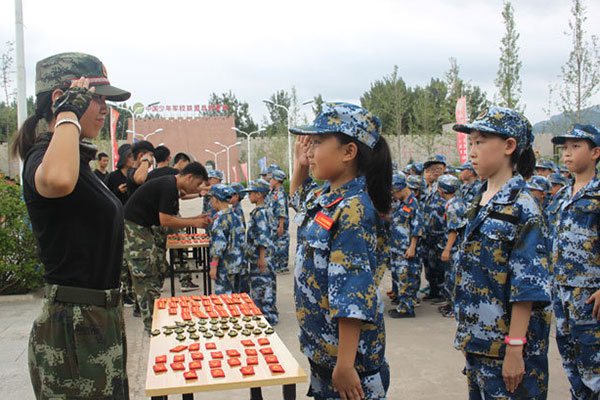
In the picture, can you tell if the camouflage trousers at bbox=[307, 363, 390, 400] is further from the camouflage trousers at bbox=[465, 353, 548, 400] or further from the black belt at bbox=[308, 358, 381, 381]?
the camouflage trousers at bbox=[465, 353, 548, 400]

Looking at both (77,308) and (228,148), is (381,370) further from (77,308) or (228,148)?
(228,148)

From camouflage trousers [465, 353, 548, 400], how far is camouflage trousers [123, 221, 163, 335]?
3.88m

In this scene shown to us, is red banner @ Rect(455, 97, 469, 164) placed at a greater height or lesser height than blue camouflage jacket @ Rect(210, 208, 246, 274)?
greater

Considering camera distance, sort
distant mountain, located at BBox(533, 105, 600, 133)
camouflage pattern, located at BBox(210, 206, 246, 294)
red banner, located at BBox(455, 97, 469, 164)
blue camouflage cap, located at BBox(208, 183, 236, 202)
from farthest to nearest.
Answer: distant mountain, located at BBox(533, 105, 600, 133)
red banner, located at BBox(455, 97, 469, 164)
blue camouflage cap, located at BBox(208, 183, 236, 202)
camouflage pattern, located at BBox(210, 206, 246, 294)

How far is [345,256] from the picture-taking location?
1.85 meters

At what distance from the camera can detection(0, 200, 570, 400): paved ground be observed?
4.07 m

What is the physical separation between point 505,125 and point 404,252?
4506 mm

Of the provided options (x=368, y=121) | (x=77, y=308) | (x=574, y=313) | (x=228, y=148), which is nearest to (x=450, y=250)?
(x=574, y=313)

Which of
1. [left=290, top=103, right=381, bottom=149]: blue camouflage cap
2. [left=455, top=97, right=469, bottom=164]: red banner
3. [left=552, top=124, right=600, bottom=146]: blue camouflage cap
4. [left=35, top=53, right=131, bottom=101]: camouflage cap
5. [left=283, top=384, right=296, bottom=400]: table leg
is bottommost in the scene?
[left=283, top=384, right=296, bottom=400]: table leg

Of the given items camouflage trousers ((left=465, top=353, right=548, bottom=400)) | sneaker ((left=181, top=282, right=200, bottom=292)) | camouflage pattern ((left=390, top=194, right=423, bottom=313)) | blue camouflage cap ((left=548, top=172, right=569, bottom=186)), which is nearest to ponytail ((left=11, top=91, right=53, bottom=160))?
camouflage trousers ((left=465, top=353, right=548, bottom=400))

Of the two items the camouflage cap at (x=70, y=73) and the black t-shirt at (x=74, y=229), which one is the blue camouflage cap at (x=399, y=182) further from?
the black t-shirt at (x=74, y=229)

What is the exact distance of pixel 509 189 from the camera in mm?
2305

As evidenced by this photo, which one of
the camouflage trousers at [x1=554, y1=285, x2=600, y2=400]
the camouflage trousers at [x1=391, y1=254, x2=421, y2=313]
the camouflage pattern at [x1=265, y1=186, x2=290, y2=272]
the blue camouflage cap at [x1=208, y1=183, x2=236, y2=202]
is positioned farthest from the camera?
the camouflage pattern at [x1=265, y1=186, x2=290, y2=272]

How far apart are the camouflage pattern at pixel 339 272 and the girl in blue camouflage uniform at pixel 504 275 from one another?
517 mm
